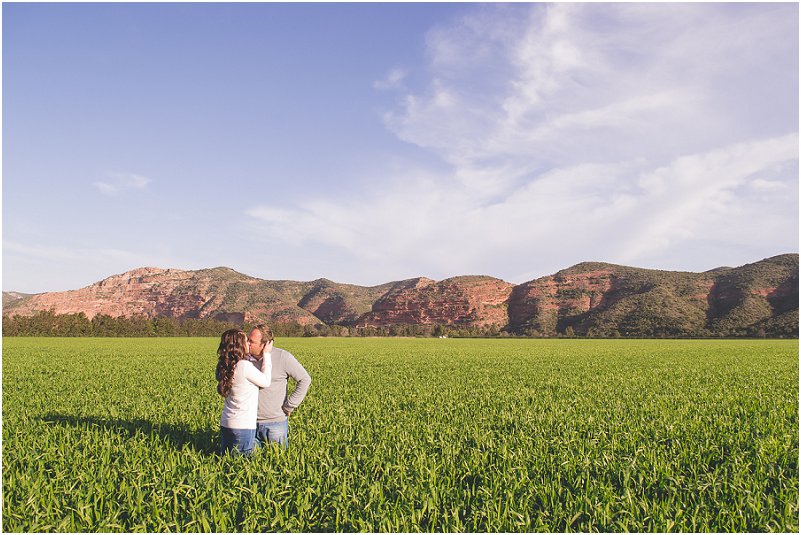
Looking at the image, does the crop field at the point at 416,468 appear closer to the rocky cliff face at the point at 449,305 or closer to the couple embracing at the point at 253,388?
the couple embracing at the point at 253,388

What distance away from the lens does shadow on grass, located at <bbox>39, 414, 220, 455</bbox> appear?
7.96m

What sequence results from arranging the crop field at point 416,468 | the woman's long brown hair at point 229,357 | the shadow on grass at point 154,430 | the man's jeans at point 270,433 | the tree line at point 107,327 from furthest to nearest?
1. the tree line at point 107,327
2. the shadow on grass at point 154,430
3. the man's jeans at point 270,433
4. the woman's long brown hair at point 229,357
5. the crop field at point 416,468

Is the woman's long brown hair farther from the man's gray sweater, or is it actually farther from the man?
the man's gray sweater

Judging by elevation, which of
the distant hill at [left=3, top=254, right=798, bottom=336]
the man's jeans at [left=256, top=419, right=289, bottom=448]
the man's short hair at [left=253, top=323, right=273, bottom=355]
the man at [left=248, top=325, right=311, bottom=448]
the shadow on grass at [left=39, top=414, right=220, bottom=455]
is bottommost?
the shadow on grass at [left=39, top=414, right=220, bottom=455]

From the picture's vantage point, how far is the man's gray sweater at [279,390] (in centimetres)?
684

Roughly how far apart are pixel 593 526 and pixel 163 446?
20.4 ft

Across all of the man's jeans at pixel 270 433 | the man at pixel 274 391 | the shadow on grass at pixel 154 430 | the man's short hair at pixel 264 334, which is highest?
the man's short hair at pixel 264 334

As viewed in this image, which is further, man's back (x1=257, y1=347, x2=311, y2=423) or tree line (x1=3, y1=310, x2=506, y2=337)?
tree line (x1=3, y1=310, x2=506, y2=337)

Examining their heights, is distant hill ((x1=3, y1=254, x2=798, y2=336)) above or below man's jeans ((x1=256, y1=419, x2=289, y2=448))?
above

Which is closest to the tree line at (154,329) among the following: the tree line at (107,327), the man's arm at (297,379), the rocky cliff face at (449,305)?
the tree line at (107,327)

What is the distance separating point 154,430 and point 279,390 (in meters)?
3.50

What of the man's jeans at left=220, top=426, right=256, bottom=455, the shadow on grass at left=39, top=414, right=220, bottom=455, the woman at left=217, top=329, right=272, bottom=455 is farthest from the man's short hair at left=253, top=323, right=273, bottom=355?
the shadow on grass at left=39, top=414, right=220, bottom=455

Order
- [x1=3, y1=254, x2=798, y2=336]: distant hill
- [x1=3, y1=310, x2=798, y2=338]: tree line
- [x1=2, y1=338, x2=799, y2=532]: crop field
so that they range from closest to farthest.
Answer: [x1=2, y1=338, x2=799, y2=532]: crop field, [x1=3, y1=310, x2=798, y2=338]: tree line, [x1=3, y1=254, x2=798, y2=336]: distant hill

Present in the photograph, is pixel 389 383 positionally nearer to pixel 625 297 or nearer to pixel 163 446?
pixel 163 446
